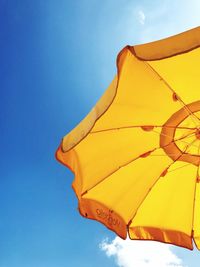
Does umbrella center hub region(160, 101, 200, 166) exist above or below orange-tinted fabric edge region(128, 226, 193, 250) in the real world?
above

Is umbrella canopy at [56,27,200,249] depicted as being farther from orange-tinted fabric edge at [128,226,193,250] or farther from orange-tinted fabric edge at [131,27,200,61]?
orange-tinted fabric edge at [131,27,200,61]

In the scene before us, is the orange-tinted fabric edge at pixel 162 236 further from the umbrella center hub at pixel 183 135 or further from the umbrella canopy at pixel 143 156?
the umbrella center hub at pixel 183 135

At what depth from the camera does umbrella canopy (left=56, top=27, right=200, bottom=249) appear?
263cm

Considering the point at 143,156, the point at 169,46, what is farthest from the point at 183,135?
the point at 169,46

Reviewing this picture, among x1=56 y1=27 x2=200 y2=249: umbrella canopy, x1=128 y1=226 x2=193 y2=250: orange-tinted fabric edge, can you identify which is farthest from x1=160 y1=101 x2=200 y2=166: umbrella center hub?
x1=128 y1=226 x2=193 y2=250: orange-tinted fabric edge

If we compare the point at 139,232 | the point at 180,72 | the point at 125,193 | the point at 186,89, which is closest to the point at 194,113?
the point at 186,89

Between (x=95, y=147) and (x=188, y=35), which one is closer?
(x=188, y=35)

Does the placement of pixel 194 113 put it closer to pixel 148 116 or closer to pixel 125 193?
pixel 148 116

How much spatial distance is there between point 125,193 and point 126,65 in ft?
5.24

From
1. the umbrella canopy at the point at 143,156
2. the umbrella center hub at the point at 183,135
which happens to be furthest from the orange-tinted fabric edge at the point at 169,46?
the umbrella center hub at the point at 183,135

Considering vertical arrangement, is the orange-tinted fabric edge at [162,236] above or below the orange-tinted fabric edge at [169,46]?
below

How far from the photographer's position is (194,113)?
2.94 meters

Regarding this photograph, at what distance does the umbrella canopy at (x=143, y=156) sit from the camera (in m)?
2.63

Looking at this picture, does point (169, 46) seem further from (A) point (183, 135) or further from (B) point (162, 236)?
(B) point (162, 236)
